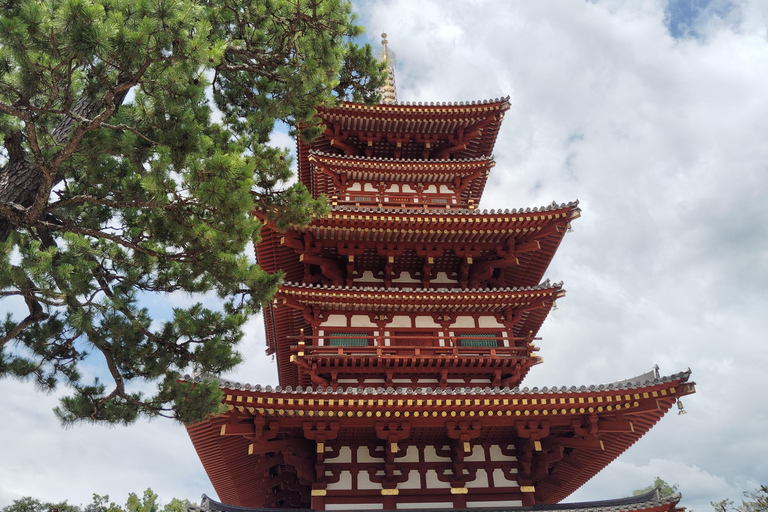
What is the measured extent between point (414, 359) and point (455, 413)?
7.43 ft

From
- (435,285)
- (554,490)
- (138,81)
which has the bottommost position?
(554,490)

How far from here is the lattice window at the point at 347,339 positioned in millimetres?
12094

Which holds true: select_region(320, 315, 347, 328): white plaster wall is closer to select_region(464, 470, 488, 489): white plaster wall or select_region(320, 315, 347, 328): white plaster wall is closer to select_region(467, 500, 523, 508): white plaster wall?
select_region(464, 470, 488, 489): white plaster wall

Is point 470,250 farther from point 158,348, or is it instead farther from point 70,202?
point 70,202

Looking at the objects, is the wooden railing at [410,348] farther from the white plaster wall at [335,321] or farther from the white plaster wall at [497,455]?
the white plaster wall at [497,455]

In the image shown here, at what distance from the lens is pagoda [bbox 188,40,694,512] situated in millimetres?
9320

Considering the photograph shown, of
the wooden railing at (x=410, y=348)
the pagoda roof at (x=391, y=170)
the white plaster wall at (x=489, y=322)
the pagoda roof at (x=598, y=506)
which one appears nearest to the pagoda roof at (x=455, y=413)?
the pagoda roof at (x=598, y=506)

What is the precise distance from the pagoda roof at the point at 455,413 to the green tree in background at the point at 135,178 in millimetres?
2242

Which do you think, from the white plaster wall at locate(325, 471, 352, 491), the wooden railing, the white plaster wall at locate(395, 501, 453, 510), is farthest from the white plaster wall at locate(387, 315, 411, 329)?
the white plaster wall at locate(395, 501, 453, 510)

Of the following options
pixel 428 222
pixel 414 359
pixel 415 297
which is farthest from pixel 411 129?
pixel 414 359

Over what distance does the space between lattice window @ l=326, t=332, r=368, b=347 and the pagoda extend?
0.04 metres

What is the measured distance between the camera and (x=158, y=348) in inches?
273

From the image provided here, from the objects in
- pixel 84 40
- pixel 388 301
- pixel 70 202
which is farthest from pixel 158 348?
pixel 388 301

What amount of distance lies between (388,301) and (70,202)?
7239 mm
